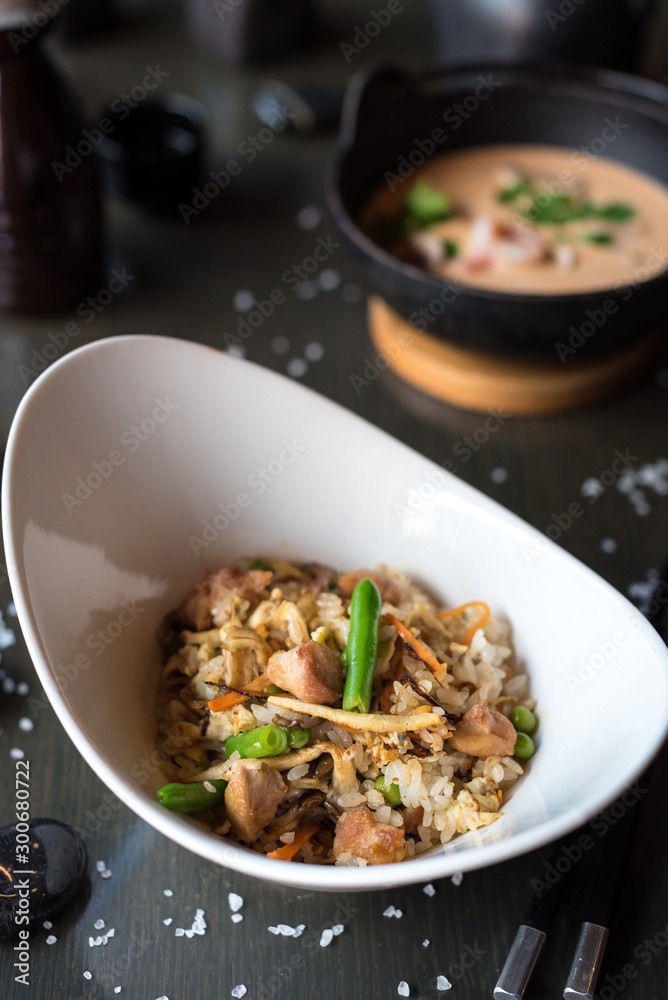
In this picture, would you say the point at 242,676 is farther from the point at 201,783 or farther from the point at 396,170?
the point at 396,170

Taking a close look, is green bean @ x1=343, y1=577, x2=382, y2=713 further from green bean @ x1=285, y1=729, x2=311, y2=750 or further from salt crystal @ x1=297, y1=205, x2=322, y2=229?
salt crystal @ x1=297, y1=205, x2=322, y2=229

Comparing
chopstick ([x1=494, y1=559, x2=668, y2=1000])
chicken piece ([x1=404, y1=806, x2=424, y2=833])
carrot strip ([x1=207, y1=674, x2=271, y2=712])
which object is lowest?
chopstick ([x1=494, y1=559, x2=668, y2=1000])

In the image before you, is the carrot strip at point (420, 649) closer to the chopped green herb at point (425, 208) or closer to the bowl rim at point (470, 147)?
the bowl rim at point (470, 147)

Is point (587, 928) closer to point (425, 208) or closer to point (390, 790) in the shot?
point (390, 790)

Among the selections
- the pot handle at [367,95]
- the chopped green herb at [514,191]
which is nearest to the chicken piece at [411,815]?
the pot handle at [367,95]

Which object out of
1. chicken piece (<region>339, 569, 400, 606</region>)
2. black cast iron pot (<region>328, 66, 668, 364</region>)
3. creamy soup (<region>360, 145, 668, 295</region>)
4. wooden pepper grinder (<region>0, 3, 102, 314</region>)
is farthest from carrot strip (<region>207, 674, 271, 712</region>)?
wooden pepper grinder (<region>0, 3, 102, 314</region>)

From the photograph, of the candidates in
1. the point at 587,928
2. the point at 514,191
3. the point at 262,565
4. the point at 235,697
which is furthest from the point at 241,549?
the point at 514,191
